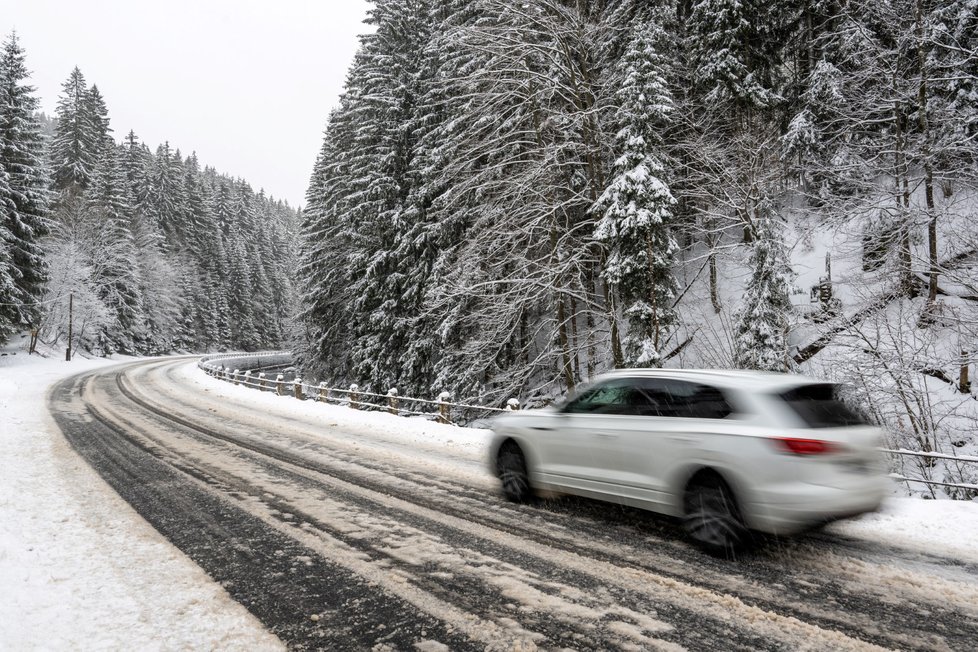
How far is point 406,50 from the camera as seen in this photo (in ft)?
80.7

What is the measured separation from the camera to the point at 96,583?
13.7 ft

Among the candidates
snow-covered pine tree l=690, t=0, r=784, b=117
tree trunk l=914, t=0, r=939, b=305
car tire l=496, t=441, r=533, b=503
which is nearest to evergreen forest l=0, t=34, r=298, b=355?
car tire l=496, t=441, r=533, b=503

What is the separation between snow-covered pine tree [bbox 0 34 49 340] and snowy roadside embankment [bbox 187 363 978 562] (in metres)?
24.1

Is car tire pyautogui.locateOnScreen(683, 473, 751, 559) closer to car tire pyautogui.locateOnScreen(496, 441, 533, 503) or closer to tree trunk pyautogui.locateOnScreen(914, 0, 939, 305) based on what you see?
car tire pyautogui.locateOnScreen(496, 441, 533, 503)

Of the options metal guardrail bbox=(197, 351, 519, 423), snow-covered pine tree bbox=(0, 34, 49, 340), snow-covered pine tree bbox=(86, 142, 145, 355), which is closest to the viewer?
metal guardrail bbox=(197, 351, 519, 423)

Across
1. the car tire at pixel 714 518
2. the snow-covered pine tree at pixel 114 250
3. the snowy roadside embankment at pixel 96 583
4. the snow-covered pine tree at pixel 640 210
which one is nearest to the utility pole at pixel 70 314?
the snow-covered pine tree at pixel 114 250

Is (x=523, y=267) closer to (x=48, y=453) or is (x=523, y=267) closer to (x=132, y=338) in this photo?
(x=48, y=453)

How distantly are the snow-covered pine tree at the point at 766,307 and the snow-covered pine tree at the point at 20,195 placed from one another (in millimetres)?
39781

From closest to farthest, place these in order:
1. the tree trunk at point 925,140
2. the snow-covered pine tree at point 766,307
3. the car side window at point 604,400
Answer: the car side window at point 604,400 < the snow-covered pine tree at point 766,307 < the tree trunk at point 925,140

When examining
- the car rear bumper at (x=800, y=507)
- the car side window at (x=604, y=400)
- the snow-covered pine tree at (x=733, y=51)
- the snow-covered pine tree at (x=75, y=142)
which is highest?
the snow-covered pine tree at (x=75, y=142)

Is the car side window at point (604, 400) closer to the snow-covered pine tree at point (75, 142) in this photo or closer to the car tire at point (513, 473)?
the car tire at point (513, 473)

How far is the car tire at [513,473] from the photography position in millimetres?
6617

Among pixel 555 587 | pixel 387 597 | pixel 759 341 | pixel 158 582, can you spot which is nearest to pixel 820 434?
pixel 555 587

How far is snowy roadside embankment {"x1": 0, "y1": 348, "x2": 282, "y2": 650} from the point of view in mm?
3387
